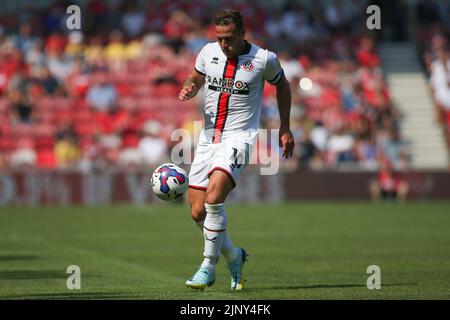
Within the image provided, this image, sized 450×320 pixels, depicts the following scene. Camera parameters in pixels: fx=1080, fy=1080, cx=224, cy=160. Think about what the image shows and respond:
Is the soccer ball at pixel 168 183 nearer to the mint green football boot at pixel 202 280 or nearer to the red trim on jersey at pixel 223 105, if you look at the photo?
the red trim on jersey at pixel 223 105

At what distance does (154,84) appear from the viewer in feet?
102

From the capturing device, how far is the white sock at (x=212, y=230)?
10.3 metres

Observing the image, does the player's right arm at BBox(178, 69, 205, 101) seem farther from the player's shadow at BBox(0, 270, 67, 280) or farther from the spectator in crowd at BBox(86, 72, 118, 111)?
the spectator in crowd at BBox(86, 72, 118, 111)

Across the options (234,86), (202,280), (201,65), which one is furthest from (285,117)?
(202,280)

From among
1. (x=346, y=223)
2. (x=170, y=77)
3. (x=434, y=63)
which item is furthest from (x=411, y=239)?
(x=434, y=63)

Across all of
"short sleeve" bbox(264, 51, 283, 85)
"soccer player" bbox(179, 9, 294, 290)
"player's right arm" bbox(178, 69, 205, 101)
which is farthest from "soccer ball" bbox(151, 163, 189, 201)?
"short sleeve" bbox(264, 51, 283, 85)

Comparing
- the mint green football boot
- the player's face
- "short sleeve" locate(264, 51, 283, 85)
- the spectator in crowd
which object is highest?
the spectator in crowd

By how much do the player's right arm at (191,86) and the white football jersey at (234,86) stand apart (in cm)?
7

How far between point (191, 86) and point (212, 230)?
55.5 inches

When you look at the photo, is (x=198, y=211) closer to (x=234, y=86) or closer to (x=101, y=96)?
(x=234, y=86)

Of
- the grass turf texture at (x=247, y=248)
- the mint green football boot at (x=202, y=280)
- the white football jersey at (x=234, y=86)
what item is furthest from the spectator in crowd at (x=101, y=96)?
the mint green football boot at (x=202, y=280)

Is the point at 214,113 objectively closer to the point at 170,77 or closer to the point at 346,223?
the point at 346,223

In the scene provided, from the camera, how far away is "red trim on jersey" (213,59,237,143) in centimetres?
1058

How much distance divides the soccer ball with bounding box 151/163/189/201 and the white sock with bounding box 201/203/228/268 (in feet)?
1.60
